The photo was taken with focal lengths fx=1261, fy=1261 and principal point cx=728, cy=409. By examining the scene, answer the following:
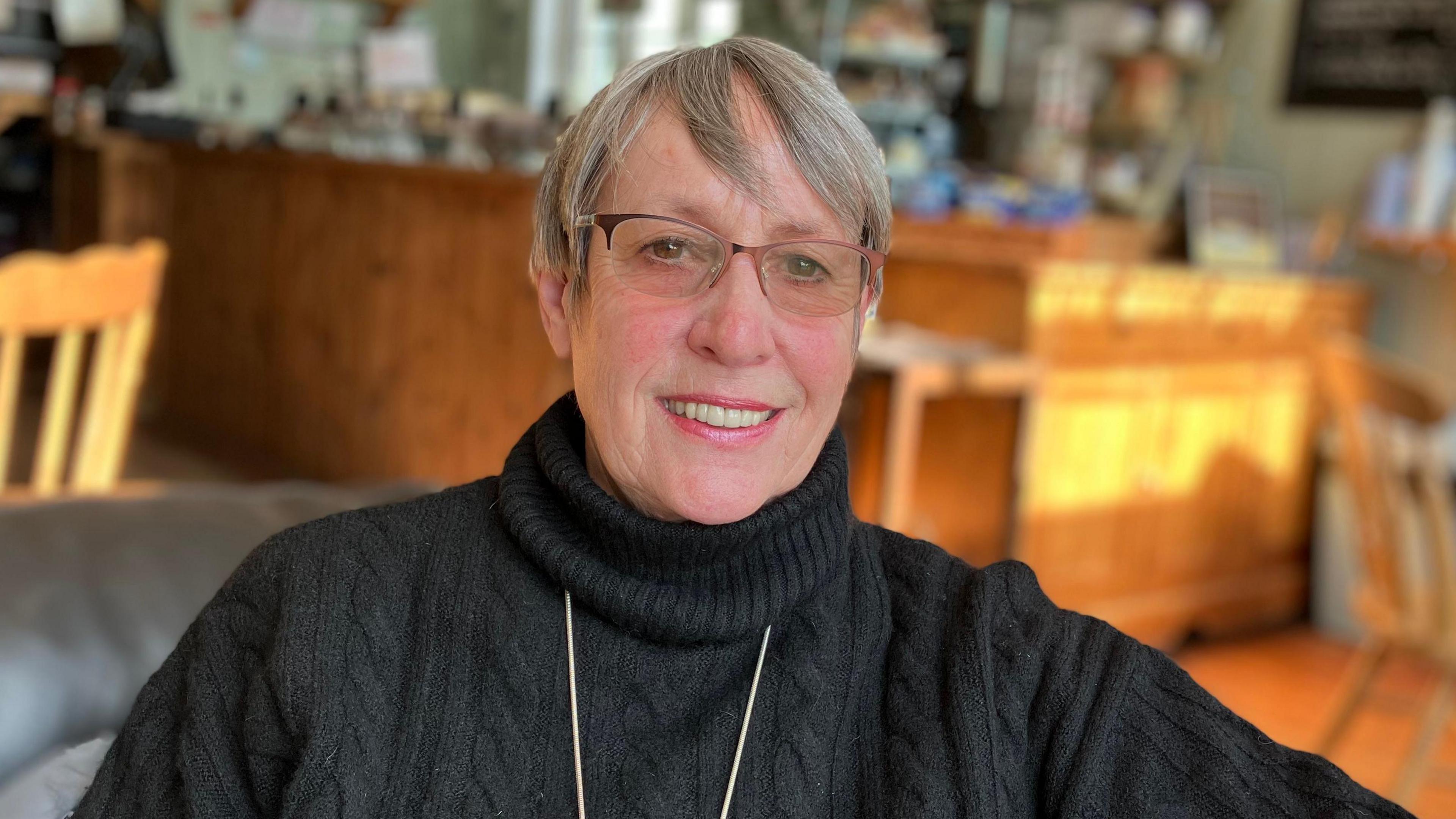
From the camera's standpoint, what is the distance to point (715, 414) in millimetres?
963

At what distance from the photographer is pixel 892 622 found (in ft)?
3.33

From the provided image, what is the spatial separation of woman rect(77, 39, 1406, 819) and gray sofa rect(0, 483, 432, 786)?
0.22 meters

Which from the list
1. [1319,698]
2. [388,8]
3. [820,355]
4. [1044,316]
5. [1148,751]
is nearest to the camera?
[1148,751]

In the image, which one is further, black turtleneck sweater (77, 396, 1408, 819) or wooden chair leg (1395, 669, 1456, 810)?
wooden chair leg (1395, 669, 1456, 810)

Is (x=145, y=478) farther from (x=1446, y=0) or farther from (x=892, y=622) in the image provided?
(x=1446, y=0)

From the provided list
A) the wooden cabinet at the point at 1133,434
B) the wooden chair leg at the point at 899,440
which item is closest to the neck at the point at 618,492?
the wooden chair leg at the point at 899,440

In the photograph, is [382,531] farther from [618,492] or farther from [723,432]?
[723,432]

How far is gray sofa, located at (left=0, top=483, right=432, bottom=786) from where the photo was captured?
1118 millimetres

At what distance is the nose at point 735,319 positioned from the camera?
3.06ft

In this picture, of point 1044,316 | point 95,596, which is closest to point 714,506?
point 95,596

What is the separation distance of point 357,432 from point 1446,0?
3447 mm

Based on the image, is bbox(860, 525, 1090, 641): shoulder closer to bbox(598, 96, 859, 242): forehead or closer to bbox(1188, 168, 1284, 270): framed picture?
bbox(598, 96, 859, 242): forehead

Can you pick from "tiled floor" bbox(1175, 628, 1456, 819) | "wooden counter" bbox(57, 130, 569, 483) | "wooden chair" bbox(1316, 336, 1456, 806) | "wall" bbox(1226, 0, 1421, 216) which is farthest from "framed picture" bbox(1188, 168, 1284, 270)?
"wooden counter" bbox(57, 130, 569, 483)

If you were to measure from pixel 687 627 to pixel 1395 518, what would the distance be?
5.99 ft
